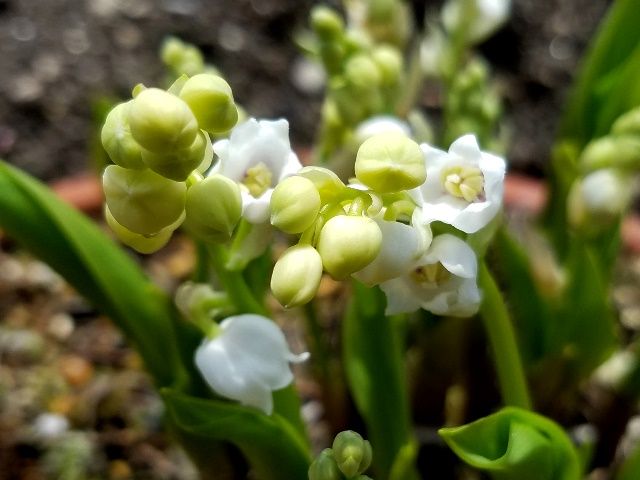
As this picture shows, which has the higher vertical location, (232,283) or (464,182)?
(464,182)

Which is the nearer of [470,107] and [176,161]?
[176,161]

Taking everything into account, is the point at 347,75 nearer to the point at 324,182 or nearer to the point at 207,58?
the point at 324,182

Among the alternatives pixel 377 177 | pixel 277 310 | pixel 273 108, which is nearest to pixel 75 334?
pixel 277 310

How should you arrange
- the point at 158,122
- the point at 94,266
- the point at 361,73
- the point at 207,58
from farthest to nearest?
the point at 207,58, the point at 361,73, the point at 94,266, the point at 158,122

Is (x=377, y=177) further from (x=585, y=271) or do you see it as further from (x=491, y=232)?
(x=585, y=271)

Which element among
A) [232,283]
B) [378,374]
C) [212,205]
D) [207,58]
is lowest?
[207,58]

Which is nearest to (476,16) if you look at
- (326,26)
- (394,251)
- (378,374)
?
(326,26)

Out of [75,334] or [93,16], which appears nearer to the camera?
[75,334]
